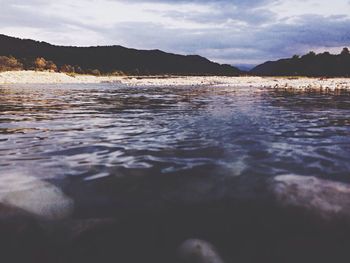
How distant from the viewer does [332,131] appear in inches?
432

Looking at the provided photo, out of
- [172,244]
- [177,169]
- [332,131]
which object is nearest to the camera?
[172,244]

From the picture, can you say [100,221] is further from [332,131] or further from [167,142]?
[332,131]

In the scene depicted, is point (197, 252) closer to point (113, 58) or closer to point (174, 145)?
A: point (174, 145)

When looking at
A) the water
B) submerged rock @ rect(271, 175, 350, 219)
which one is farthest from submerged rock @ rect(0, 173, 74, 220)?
submerged rock @ rect(271, 175, 350, 219)

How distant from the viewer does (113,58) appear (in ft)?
547

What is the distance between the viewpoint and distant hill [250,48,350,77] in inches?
3223

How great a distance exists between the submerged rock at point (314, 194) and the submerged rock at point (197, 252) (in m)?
1.66

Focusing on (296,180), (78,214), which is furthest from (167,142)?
(78,214)

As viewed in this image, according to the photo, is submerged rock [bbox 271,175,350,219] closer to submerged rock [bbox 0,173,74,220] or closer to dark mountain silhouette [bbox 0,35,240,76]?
submerged rock [bbox 0,173,74,220]

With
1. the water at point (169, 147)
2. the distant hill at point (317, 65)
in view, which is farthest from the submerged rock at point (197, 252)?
the distant hill at point (317, 65)

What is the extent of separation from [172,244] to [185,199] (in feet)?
4.30

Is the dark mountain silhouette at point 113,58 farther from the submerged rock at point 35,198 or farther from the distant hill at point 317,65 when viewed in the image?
the submerged rock at point 35,198

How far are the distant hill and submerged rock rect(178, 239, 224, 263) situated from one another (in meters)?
80.8

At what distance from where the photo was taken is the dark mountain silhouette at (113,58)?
144 meters
